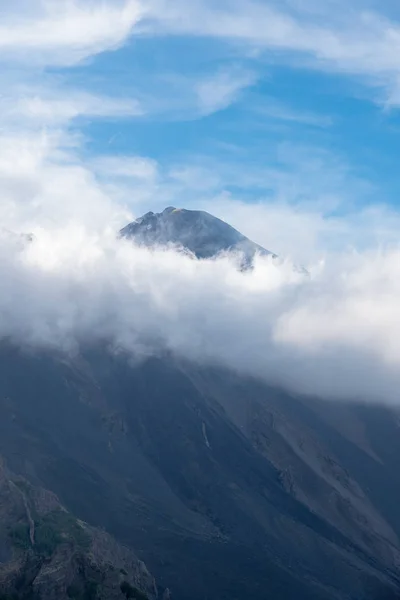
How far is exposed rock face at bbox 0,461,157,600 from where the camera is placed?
100725mm

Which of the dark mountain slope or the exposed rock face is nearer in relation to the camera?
the exposed rock face

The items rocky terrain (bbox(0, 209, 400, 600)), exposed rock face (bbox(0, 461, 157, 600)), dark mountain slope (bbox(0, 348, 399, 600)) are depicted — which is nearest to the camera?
exposed rock face (bbox(0, 461, 157, 600))

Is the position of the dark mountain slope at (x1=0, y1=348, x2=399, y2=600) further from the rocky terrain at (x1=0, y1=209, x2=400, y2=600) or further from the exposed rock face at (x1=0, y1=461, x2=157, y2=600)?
the exposed rock face at (x1=0, y1=461, x2=157, y2=600)

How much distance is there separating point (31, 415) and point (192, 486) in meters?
34.4

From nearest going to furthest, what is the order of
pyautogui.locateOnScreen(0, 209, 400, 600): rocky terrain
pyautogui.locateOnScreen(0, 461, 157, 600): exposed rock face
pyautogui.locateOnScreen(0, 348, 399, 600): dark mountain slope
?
pyautogui.locateOnScreen(0, 461, 157, 600): exposed rock face → pyautogui.locateOnScreen(0, 209, 400, 600): rocky terrain → pyautogui.locateOnScreen(0, 348, 399, 600): dark mountain slope

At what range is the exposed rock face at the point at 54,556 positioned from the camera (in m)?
101

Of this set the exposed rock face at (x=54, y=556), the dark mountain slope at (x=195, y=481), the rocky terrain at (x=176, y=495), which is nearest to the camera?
the exposed rock face at (x=54, y=556)

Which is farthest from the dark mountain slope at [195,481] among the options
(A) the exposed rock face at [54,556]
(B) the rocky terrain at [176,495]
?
(A) the exposed rock face at [54,556]

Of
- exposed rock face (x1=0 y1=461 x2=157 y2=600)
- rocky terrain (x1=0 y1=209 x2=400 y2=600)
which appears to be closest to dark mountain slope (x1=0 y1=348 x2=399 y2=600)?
rocky terrain (x1=0 y1=209 x2=400 y2=600)

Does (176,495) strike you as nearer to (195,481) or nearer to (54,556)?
(195,481)

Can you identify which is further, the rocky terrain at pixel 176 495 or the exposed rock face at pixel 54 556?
the rocky terrain at pixel 176 495

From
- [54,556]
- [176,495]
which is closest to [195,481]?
[176,495]

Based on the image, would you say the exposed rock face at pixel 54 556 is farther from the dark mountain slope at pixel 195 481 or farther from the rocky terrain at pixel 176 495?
the dark mountain slope at pixel 195 481

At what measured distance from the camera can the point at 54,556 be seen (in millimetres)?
106625
